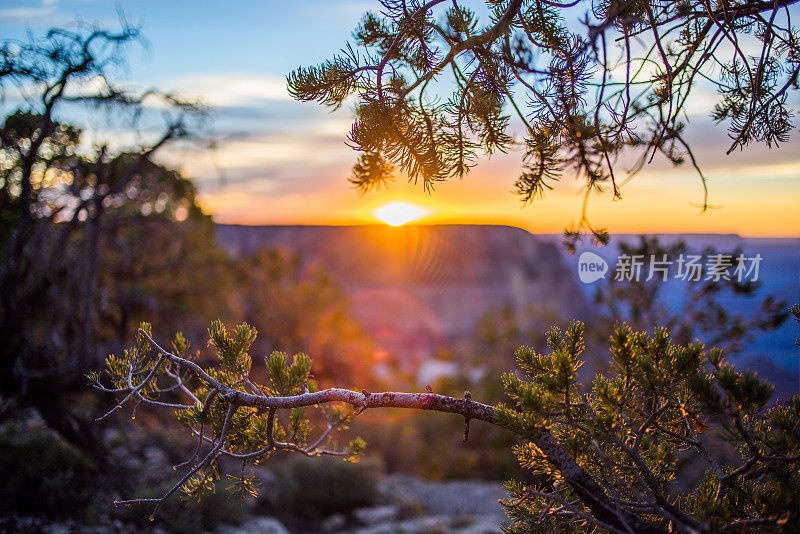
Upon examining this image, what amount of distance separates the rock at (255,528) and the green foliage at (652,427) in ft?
15.7

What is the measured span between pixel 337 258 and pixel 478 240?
320 inches

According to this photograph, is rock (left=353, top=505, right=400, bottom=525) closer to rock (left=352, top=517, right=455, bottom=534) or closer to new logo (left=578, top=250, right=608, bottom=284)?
rock (left=352, top=517, right=455, bottom=534)

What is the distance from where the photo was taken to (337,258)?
88.4 ft

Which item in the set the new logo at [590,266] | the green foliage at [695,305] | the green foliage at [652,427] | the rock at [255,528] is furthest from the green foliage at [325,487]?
the green foliage at [652,427]

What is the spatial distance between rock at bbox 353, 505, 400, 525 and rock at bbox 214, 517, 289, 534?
5.45ft

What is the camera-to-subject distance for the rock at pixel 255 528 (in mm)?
5387

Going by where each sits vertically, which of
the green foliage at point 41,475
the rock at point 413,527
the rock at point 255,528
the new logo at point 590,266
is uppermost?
the new logo at point 590,266

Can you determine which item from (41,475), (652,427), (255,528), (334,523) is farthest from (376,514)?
(652,427)

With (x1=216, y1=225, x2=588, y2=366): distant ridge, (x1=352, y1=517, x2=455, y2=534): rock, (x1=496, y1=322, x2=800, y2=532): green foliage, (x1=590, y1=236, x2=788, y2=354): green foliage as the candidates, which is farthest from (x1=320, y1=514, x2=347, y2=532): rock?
(x1=216, y1=225, x2=588, y2=366): distant ridge

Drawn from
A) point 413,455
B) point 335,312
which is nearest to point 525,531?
point 335,312

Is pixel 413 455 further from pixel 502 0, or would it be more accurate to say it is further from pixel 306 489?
pixel 502 0

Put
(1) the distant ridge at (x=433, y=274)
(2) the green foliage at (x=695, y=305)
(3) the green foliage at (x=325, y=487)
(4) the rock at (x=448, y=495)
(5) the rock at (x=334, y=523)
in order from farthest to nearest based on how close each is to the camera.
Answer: (1) the distant ridge at (x=433, y=274) → (4) the rock at (x=448, y=495) → (3) the green foliage at (x=325, y=487) → (5) the rock at (x=334, y=523) → (2) the green foliage at (x=695, y=305)

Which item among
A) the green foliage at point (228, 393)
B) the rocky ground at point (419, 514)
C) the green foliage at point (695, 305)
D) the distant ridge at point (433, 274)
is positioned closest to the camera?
the green foliage at point (228, 393)

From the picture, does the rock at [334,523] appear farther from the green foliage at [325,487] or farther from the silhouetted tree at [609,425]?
the silhouetted tree at [609,425]
